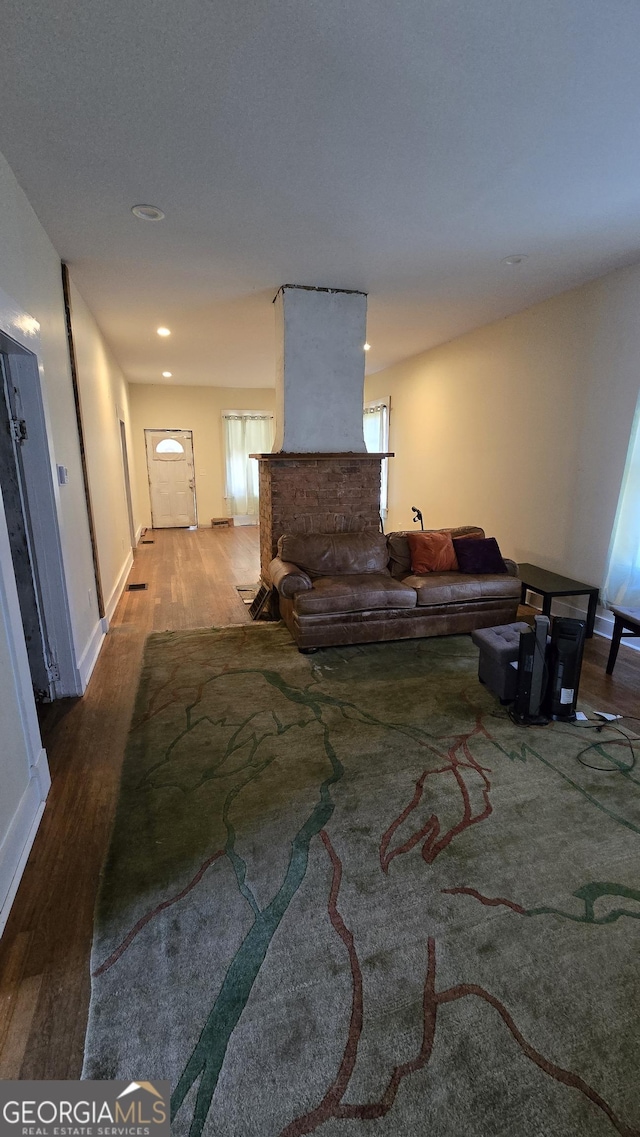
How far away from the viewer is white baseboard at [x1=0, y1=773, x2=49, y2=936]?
162cm

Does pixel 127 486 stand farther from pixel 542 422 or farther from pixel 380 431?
pixel 542 422

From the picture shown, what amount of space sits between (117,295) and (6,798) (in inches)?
160

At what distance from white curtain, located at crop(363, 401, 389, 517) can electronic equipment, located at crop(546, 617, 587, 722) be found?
18.8ft

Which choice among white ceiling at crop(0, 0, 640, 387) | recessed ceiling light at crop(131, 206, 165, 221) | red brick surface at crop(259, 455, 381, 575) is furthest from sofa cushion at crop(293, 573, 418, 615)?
recessed ceiling light at crop(131, 206, 165, 221)

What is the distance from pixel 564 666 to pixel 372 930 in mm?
1702

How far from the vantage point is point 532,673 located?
265 cm

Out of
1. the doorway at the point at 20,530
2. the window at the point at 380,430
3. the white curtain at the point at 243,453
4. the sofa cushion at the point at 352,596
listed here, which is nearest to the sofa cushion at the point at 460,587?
the sofa cushion at the point at 352,596

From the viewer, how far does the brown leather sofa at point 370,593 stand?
3693 mm

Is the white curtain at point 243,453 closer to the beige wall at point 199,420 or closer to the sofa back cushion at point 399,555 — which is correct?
the beige wall at point 199,420

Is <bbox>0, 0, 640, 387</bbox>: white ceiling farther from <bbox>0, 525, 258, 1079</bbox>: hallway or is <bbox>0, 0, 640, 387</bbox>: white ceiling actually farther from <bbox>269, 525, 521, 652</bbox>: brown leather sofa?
<bbox>0, 525, 258, 1079</bbox>: hallway

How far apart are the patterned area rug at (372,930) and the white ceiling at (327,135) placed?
2799 mm

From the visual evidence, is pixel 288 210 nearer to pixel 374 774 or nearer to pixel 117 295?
pixel 117 295

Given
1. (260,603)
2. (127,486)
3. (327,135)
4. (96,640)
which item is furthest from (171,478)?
(327,135)

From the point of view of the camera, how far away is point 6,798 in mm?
1753
